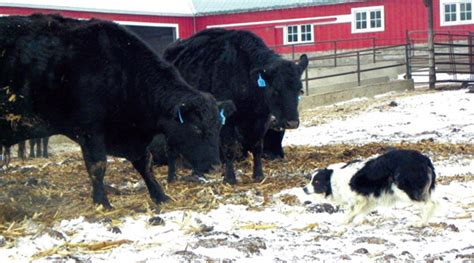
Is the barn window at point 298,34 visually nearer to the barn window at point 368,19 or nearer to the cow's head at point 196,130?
the barn window at point 368,19

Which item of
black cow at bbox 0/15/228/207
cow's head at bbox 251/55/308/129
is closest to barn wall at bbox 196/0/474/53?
cow's head at bbox 251/55/308/129

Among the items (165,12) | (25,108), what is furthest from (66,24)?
(165,12)

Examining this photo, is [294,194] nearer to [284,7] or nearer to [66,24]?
[66,24]

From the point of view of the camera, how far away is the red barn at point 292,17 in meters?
34.7

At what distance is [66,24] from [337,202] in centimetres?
348

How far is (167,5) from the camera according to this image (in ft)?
124

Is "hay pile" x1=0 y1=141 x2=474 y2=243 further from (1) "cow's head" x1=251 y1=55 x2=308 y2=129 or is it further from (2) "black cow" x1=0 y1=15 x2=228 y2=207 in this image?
(1) "cow's head" x1=251 y1=55 x2=308 y2=129

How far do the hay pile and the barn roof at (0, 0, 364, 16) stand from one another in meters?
19.6

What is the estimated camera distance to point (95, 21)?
8.73 meters

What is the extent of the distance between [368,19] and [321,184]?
1164 inches

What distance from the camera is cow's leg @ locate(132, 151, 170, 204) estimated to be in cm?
849

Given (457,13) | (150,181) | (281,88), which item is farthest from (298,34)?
(150,181)

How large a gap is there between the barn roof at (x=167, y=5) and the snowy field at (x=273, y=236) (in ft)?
80.2

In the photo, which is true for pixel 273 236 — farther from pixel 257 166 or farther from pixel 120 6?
pixel 120 6
